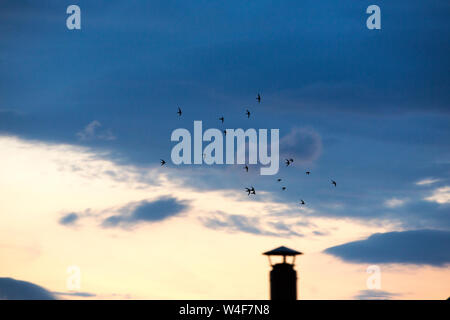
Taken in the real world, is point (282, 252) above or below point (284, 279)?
above

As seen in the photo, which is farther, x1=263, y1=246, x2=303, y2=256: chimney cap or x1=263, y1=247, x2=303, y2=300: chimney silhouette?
x1=263, y1=246, x2=303, y2=256: chimney cap

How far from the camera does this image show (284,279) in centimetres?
3656

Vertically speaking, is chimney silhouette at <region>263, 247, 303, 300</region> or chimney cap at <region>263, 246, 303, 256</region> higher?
chimney cap at <region>263, 246, 303, 256</region>

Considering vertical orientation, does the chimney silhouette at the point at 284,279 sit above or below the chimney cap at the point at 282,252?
below

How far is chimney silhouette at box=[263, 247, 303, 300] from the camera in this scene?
36.3m

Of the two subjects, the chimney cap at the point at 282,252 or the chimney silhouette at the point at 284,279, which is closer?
the chimney silhouette at the point at 284,279

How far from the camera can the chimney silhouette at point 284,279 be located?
119 feet

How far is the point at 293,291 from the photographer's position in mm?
36375
